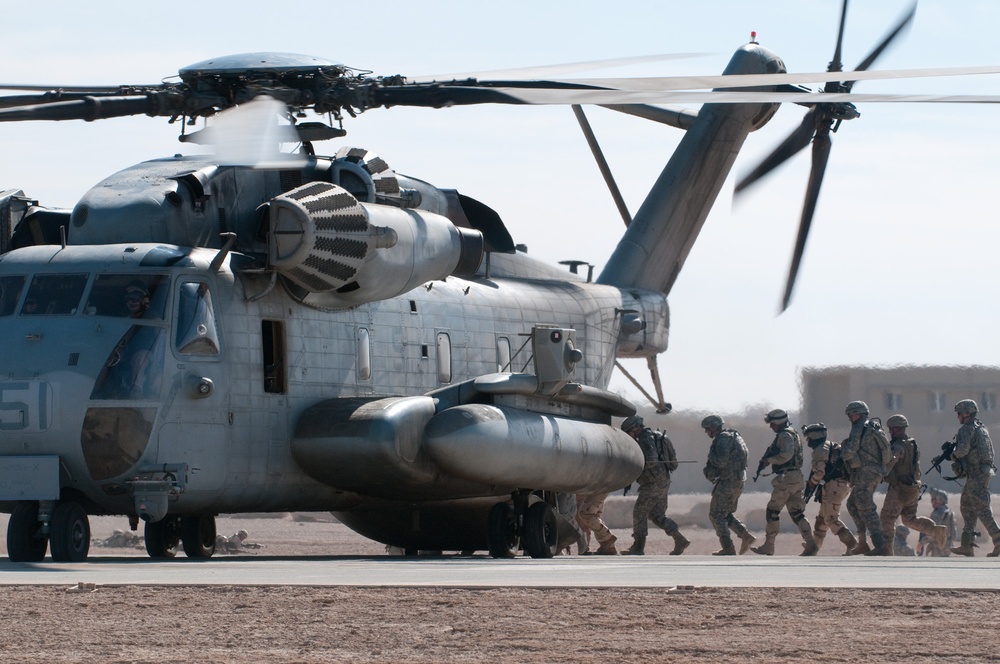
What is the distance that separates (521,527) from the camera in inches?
654

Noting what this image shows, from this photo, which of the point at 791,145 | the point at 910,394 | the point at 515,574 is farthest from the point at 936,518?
the point at 910,394

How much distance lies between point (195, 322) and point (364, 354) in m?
2.28

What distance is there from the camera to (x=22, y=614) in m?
9.20

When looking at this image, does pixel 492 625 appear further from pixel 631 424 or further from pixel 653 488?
pixel 631 424

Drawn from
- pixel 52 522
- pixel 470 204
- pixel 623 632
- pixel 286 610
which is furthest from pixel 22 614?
pixel 470 204

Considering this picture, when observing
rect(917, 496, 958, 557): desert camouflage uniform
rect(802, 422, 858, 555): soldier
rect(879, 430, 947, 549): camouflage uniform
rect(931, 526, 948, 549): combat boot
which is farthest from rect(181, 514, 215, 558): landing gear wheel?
rect(917, 496, 958, 557): desert camouflage uniform

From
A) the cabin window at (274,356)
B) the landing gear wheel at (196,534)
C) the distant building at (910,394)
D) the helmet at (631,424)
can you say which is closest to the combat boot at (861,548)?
the helmet at (631,424)

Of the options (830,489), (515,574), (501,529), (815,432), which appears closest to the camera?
(515,574)

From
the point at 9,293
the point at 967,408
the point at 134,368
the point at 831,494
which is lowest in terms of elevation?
the point at 831,494

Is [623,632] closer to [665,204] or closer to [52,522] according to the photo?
[52,522]

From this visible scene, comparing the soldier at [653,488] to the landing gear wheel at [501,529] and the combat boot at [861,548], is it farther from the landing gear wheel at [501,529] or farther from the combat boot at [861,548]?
the landing gear wheel at [501,529]

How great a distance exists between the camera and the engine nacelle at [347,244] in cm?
1434

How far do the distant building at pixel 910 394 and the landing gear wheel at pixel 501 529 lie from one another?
2191cm

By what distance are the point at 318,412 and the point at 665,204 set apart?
726cm
